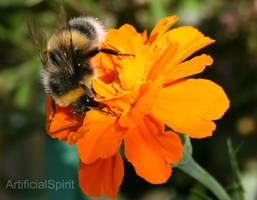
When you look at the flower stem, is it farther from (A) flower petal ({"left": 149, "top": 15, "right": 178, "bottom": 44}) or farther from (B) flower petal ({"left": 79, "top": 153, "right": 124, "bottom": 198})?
(A) flower petal ({"left": 149, "top": 15, "right": 178, "bottom": 44})

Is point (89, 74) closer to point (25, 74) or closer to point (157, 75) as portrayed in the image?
point (157, 75)

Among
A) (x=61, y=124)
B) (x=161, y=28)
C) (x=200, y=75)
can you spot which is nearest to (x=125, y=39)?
(x=161, y=28)

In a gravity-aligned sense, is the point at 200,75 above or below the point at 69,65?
below

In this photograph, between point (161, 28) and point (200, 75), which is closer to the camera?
point (161, 28)

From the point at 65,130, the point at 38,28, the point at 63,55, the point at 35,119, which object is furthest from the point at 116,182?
the point at 35,119

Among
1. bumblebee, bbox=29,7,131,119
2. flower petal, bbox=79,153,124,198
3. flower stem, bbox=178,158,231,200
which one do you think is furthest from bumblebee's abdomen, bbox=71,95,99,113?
A: flower stem, bbox=178,158,231,200

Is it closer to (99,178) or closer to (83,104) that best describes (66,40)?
(83,104)
